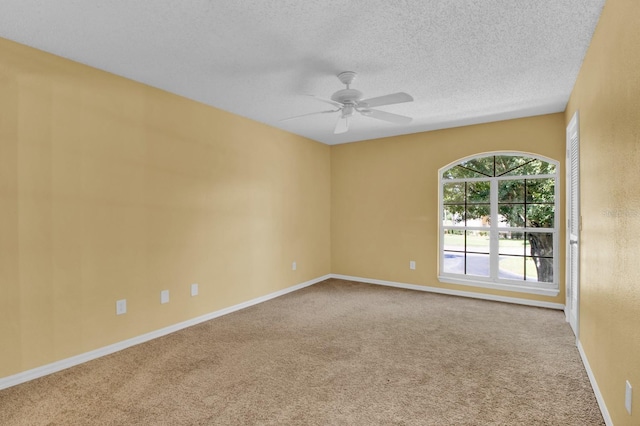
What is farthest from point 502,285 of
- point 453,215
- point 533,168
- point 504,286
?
point 533,168

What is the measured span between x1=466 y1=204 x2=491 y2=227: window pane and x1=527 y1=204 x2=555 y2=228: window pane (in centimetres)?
50

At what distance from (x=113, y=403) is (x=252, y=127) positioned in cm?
334

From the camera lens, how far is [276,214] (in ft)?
16.0

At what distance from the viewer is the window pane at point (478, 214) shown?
15.6 feet

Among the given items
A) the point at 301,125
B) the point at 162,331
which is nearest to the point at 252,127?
the point at 301,125

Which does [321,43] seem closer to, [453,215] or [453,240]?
[453,215]

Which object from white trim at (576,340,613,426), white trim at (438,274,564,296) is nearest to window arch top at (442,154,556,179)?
white trim at (438,274,564,296)

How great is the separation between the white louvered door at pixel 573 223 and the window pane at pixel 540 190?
0.51 metres

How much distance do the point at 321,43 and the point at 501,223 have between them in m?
3.68

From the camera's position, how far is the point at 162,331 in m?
3.33

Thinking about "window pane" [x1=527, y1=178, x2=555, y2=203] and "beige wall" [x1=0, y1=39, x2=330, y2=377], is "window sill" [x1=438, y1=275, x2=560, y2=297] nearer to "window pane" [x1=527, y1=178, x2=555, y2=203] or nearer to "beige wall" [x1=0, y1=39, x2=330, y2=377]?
"window pane" [x1=527, y1=178, x2=555, y2=203]

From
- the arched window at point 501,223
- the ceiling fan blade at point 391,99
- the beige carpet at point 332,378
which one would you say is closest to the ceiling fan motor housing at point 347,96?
the ceiling fan blade at point 391,99

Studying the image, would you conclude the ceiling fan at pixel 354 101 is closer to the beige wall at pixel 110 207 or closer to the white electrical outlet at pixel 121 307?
the beige wall at pixel 110 207

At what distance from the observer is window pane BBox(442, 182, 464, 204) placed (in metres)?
4.96
